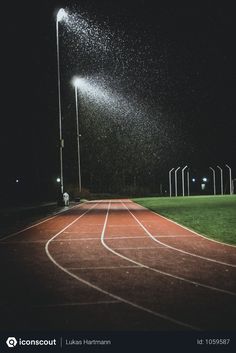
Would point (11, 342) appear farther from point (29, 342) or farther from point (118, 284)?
point (118, 284)

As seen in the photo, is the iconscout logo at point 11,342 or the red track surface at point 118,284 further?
the red track surface at point 118,284

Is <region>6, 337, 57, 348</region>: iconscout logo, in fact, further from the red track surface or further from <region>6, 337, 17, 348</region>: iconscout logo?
the red track surface

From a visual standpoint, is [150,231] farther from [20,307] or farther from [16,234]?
[20,307]

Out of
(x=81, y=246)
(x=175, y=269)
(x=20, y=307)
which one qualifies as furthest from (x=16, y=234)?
(x=20, y=307)

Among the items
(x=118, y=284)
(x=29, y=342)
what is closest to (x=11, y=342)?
(x=29, y=342)

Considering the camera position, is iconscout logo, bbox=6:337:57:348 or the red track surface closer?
iconscout logo, bbox=6:337:57:348

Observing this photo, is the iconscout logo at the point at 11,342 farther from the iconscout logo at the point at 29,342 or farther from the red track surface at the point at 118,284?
the red track surface at the point at 118,284

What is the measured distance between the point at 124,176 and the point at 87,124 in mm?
32276

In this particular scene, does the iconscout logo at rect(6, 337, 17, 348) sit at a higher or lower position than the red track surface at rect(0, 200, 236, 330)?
lower

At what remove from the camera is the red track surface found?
576 cm

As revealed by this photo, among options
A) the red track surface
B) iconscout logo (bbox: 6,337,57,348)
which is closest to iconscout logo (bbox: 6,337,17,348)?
iconscout logo (bbox: 6,337,57,348)

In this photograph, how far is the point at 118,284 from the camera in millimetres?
7762

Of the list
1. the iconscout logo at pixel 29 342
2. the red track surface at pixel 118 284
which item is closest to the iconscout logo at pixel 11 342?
the iconscout logo at pixel 29 342

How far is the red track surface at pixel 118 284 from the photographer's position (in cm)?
576
